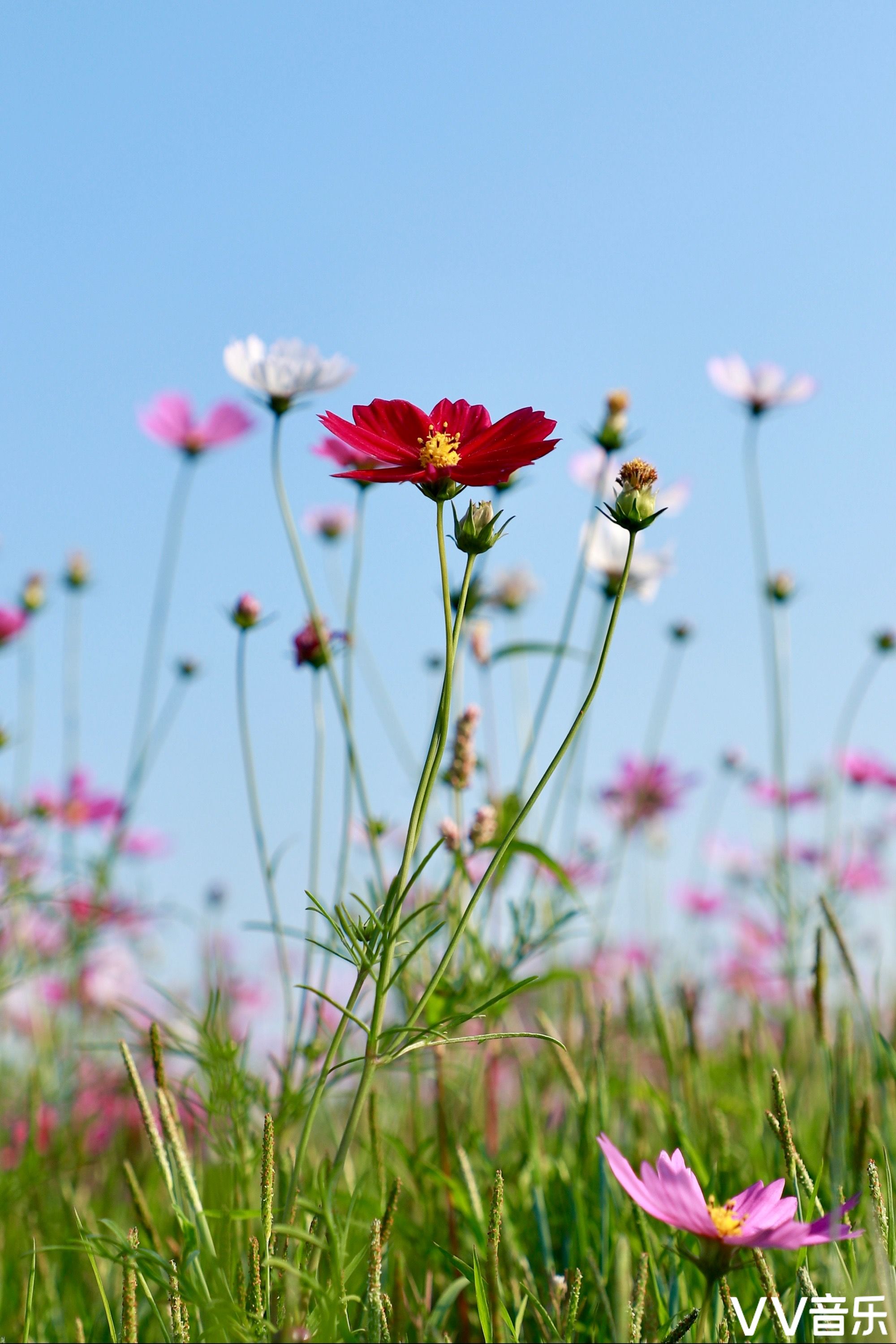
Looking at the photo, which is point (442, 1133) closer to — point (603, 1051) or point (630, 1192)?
point (603, 1051)

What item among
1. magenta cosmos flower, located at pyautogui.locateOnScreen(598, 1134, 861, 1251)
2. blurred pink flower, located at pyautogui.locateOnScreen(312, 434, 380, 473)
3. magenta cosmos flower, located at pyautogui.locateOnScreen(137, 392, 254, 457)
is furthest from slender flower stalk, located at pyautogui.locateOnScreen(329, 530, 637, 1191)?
magenta cosmos flower, located at pyautogui.locateOnScreen(137, 392, 254, 457)

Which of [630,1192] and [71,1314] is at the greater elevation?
[630,1192]

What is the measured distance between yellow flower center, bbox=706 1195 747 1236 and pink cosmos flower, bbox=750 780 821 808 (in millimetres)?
2459

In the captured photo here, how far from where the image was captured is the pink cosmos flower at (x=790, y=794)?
10.5ft

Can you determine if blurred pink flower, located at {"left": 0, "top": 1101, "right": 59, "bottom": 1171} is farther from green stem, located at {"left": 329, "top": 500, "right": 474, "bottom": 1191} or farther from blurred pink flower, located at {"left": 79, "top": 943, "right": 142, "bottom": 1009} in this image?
green stem, located at {"left": 329, "top": 500, "right": 474, "bottom": 1191}

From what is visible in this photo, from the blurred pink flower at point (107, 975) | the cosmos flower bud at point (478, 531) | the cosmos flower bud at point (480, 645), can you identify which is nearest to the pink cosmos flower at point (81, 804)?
the blurred pink flower at point (107, 975)

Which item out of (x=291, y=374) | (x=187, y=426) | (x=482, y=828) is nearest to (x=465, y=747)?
(x=482, y=828)

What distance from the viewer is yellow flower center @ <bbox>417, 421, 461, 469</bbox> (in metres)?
0.65

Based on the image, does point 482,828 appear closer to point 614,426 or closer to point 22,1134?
point 614,426

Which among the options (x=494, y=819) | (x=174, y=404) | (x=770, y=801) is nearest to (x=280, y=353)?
(x=494, y=819)

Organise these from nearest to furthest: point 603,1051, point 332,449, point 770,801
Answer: point 603,1051, point 332,449, point 770,801

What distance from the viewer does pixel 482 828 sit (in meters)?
1.03

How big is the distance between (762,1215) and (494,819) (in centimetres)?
51

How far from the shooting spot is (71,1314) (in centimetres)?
101
